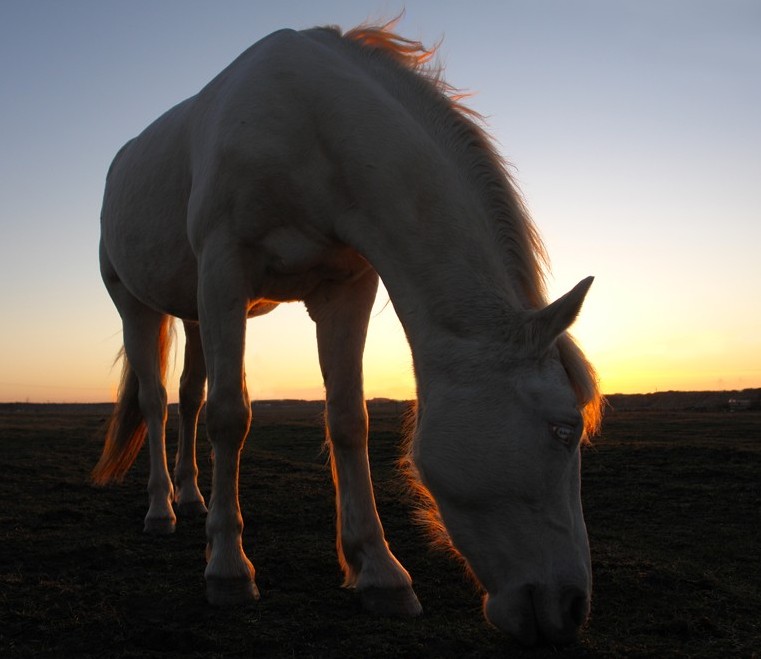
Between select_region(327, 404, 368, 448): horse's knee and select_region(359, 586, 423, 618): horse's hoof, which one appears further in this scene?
select_region(327, 404, 368, 448): horse's knee

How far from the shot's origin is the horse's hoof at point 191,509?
5.39 meters

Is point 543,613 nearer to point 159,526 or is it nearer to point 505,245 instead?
point 505,245

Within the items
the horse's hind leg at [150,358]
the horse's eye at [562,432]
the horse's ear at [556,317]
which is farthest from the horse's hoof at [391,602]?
the horse's hind leg at [150,358]

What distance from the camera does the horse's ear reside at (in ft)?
7.54

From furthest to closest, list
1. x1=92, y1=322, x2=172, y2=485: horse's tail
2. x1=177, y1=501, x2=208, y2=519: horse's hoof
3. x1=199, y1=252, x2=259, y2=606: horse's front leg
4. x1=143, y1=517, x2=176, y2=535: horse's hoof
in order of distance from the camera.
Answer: x1=92, y1=322, x2=172, y2=485: horse's tail
x1=177, y1=501, x2=208, y2=519: horse's hoof
x1=143, y1=517, x2=176, y2=535: horse's hoof
x1=199, y1=252, x2=259, y2=606: horse's front leg

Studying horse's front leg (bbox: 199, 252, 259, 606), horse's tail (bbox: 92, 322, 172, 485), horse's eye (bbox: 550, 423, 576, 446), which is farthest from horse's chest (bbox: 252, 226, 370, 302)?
horse's tail (bbox: 92, 322, 172, 485)

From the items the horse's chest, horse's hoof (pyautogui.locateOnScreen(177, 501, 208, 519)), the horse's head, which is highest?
the horse's chest

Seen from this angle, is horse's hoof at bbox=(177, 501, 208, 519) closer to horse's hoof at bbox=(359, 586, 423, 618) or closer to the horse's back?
the horse's back

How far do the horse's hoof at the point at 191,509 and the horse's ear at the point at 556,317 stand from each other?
Result: 3.76 m

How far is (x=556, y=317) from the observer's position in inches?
93.7

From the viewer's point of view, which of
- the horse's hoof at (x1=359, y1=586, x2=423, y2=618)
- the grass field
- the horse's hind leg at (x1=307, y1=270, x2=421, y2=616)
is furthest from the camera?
the horse's hind leg at (x1=307, y1=270, x2=421, y2=616)

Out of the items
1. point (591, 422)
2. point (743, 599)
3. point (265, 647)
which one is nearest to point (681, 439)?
point (743, 599)

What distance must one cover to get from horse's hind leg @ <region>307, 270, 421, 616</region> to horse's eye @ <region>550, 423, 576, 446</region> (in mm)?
1178

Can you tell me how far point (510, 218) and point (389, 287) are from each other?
572 millimetres
